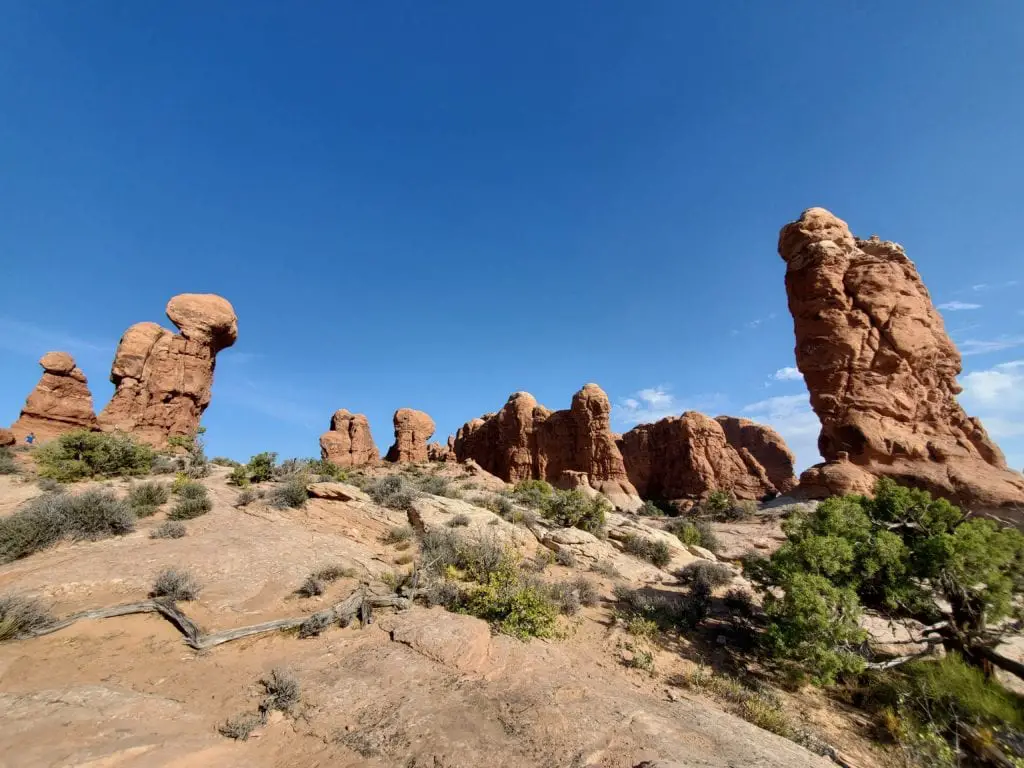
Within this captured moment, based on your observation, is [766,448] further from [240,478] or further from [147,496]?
[147,496]

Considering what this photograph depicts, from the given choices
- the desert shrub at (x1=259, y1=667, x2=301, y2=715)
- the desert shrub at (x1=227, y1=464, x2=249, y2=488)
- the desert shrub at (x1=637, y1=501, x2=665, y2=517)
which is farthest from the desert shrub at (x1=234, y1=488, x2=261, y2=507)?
the desert shrub at (x1=637, y1=501, x2=665, y2=517)

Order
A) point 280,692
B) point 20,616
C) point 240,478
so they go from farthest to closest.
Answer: point 240,478, point 20,616, point 280,692

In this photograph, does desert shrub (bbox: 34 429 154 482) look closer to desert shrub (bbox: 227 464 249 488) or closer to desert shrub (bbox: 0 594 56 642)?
desert shrub (bbox: 227 464 249 488)

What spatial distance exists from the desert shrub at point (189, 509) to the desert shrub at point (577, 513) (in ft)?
37.9

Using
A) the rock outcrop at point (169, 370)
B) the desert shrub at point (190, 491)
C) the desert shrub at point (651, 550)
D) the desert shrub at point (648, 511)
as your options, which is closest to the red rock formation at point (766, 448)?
the desert shrub at point (648, 511)

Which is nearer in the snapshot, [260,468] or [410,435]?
[260,468]

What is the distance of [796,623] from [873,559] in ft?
8.40

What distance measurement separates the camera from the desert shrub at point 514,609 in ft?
25.3

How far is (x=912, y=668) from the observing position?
750 centimetres

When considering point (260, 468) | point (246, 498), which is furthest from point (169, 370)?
point (246, 498)

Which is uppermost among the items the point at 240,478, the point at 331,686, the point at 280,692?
the point at 240,478

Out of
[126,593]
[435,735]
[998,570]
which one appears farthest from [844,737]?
[126,593]

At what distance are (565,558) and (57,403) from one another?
33761 millimetres

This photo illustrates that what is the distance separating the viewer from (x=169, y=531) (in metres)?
9.56
